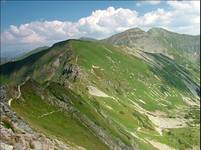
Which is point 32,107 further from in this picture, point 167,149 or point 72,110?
point 167,149

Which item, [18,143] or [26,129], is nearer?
[18,143]

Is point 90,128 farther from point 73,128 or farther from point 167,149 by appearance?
point 167,149

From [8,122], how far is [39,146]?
26.0 feet

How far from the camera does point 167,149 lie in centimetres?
19612

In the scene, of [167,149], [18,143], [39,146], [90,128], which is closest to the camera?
[18,143]

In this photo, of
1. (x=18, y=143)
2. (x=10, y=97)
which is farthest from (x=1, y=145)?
(x=10, y=97)

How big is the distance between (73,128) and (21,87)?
28169 mm

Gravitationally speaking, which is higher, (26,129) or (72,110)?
(26,129)

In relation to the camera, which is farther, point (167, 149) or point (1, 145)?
point (167, 149)

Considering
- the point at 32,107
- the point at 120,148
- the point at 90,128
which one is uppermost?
the point at 32,107

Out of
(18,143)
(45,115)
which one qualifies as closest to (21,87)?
(45,115)

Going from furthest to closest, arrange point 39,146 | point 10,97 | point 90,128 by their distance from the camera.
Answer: point 90,128 < point 10,97 < point 39,146

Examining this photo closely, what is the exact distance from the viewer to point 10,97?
369 feet

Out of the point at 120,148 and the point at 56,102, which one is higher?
the point at 56,102
